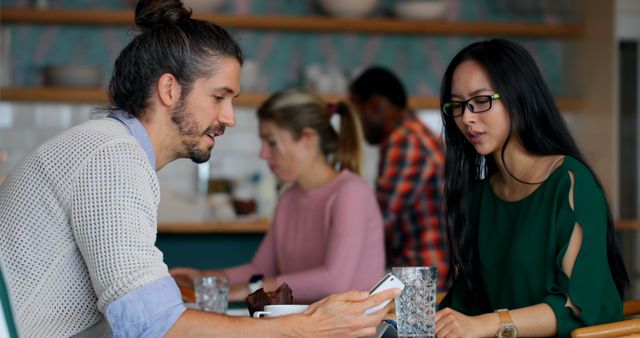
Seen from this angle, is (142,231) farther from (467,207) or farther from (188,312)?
(467,207)

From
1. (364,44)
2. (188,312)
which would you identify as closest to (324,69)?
(364,44)

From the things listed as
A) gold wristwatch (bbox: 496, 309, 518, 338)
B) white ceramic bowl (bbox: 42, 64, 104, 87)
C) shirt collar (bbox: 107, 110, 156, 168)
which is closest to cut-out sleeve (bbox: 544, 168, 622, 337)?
gold wristwatch (bbox: 496, 309, 518, 338)

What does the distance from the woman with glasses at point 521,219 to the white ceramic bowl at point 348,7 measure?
3585 mm

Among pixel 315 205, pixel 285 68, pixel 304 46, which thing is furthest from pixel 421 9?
pixel 315 205

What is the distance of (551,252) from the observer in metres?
2.33

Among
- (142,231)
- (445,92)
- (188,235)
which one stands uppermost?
(445,92)

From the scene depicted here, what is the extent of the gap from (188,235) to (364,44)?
1.71 metres

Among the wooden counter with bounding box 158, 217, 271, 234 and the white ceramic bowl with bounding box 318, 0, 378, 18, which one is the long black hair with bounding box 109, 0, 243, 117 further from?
the white ceramic bowl with bounding box 318, 0, 378, 18

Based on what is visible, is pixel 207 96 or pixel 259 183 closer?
pixel 207 96

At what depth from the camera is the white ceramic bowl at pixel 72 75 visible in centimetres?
590

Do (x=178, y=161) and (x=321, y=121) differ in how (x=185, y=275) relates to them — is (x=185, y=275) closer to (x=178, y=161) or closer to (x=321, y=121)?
(x=321, y=121)

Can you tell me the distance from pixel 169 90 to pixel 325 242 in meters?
1.34

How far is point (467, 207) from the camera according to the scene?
8.78 ft

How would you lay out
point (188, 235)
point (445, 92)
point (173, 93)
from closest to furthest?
point (173, 93) < point (445, 92) < point (188, 235)
